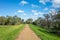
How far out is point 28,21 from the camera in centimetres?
18288

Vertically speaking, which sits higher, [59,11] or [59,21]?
[59,11]

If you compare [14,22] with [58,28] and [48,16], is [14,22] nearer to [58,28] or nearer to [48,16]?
[48,16]

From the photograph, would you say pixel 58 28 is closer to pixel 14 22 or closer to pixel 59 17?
pixel 59 17

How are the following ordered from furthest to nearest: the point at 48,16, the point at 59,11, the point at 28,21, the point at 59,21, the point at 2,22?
the point at 28,21 → the point at 2,22 → the point at 48,16 → the point at 59,11 → the point at 59,21

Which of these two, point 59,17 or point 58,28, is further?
point 58,28

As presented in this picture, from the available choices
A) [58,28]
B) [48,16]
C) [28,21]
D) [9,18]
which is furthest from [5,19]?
[28,21]

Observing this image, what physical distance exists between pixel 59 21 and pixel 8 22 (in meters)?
63.1

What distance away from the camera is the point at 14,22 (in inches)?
3944

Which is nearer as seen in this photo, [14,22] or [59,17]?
[59,17]

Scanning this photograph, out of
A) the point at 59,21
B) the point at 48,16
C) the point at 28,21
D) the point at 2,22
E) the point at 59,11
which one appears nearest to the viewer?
the point at 59,21

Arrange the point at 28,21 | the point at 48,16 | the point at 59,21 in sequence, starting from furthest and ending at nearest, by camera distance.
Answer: the point at 28,21 < the point at 48,16 < the point at 59,21

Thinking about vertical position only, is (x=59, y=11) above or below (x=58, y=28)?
above

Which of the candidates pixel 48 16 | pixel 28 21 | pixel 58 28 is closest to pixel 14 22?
pixel 48 16

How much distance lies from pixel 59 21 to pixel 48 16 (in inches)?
1107
